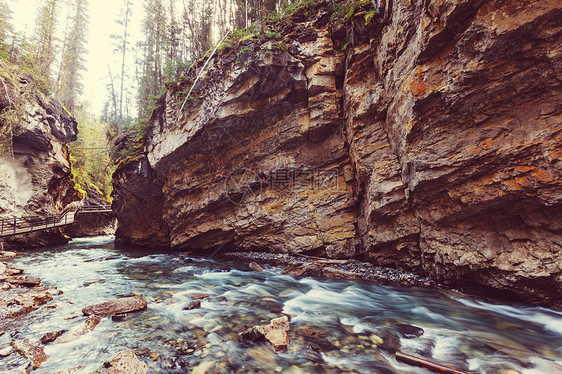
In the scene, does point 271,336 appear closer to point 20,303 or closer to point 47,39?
point 20,303

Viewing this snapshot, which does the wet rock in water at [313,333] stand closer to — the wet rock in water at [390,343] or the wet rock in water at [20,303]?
the wet rock in water at [390,343]

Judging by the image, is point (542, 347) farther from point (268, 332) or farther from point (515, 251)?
point (268, 332)

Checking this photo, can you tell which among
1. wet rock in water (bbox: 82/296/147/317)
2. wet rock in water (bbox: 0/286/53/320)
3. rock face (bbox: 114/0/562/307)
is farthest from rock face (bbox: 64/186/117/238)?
wet rock in water (bbox: 82/296/147/317)

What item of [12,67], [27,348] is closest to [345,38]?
[27,348]

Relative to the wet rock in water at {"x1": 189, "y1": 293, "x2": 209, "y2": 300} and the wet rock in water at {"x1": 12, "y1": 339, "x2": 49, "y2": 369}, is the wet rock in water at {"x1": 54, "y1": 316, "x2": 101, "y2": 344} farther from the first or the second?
the wet rock in water at {"x1": 189, "y1": 293, "x2": 209, "y2": 300}

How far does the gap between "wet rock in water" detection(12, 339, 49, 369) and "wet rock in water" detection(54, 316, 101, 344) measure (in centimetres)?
Answer: 26

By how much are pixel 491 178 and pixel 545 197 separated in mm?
850

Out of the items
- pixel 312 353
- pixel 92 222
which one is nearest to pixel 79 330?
pixel 312 353

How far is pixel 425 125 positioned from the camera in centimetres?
568

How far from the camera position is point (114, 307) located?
4562mm

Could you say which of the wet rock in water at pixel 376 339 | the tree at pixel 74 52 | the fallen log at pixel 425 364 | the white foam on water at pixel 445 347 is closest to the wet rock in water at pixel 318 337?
the wet rock in water at pixel 376 339

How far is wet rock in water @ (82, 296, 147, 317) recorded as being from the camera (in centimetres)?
442

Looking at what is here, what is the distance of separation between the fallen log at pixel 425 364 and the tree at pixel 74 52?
3791 centimetres

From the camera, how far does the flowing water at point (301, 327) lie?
3.00 m
